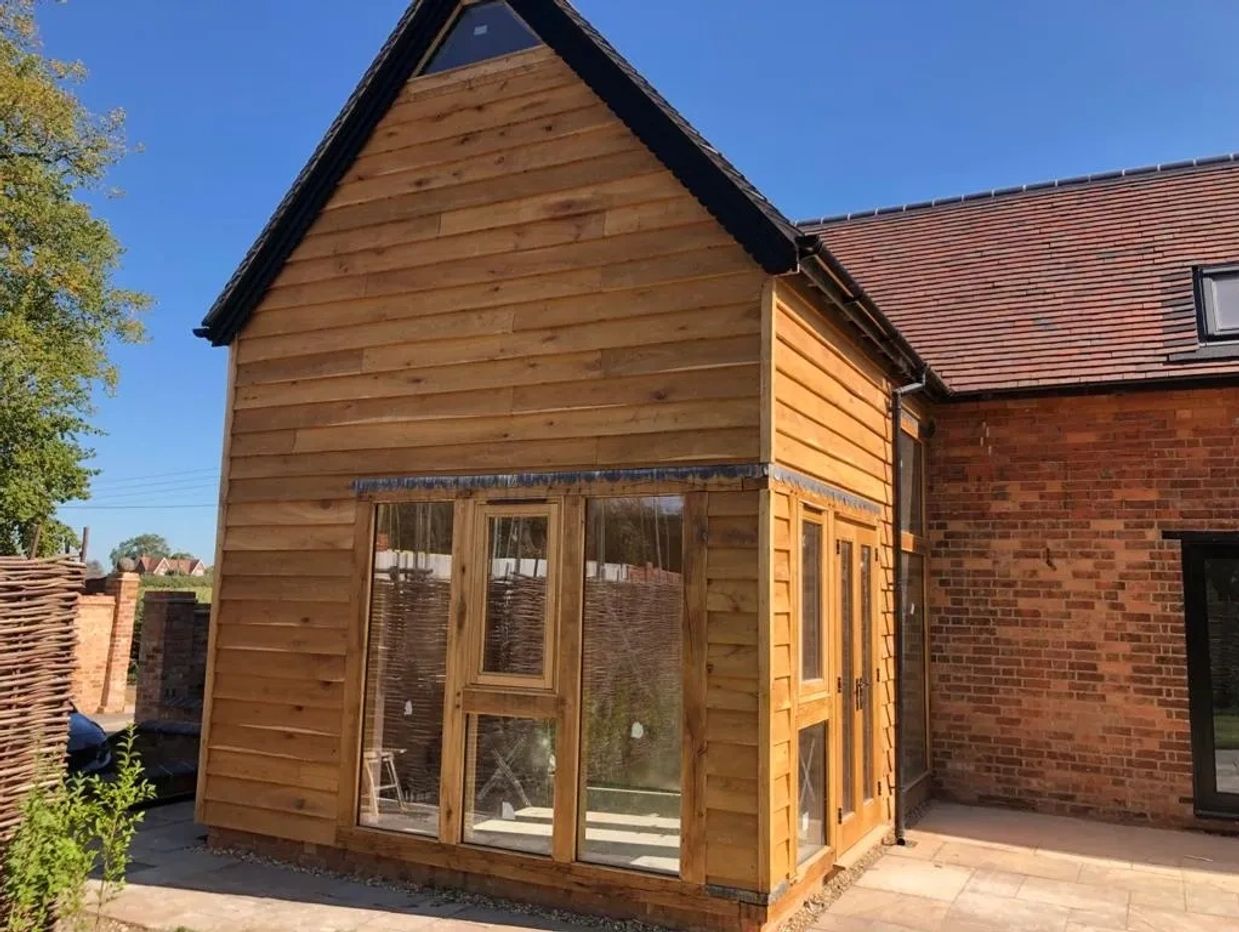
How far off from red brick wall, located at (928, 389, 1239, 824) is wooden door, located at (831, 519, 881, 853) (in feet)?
6.68

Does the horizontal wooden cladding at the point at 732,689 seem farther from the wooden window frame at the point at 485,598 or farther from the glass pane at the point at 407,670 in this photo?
the glass pane at the point at 407,670

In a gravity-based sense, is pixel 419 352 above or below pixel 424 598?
above

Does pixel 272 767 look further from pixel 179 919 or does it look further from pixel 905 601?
pixel 905 601

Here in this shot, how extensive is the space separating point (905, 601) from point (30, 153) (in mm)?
21819

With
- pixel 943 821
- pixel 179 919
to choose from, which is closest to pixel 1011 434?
pixel 943 821

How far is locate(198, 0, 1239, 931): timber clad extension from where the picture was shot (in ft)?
16.1

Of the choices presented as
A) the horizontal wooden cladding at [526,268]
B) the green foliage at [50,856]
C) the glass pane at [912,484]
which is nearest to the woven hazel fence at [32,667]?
the green foliage at [50,856]

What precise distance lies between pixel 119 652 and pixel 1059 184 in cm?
1612

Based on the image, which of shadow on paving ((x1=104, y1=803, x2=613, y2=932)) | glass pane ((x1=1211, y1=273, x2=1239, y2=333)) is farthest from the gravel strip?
glass pane ((x1=1211, y1=273, x2=1239, y2=333))

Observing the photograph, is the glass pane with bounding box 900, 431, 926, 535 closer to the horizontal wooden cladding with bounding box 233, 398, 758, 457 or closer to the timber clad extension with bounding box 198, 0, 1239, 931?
the timber clad extension with bounding box 198, 0, 1239, 931

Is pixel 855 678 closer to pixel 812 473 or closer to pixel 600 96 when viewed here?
pixel 812 473

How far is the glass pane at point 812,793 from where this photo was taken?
202 inches

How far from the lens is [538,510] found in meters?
5.44

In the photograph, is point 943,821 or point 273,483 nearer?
point 273,483
